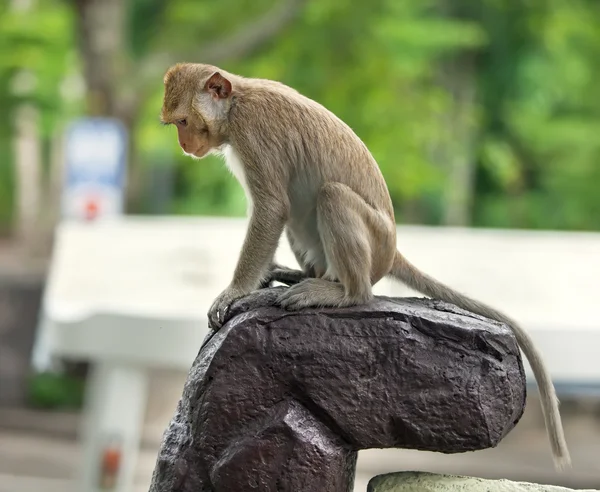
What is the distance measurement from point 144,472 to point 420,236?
4022 mm

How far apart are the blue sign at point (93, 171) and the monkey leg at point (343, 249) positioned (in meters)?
6.41

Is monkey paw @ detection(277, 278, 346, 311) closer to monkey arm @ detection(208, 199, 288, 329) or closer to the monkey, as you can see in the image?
the monkey

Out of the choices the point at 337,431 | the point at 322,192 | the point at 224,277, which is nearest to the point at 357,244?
the point at 322,192

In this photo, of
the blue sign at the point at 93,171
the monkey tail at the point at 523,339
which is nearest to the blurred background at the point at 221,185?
the blue sign at the point at 93,171

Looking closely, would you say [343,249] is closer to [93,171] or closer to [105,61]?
[93,171]

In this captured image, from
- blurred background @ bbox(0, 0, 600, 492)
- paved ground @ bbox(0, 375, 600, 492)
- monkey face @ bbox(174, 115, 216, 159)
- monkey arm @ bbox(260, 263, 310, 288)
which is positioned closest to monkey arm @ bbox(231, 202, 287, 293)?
monkey face @ bbox(174, 115, 216, 159)

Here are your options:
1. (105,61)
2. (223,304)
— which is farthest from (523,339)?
(105,61)

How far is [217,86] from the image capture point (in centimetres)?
406

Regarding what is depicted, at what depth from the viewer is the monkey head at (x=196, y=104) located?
4004 mm

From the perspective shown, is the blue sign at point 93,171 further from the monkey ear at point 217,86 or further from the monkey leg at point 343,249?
the monkey leg at point 343,249

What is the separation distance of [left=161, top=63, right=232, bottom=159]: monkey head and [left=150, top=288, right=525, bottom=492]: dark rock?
89 cm

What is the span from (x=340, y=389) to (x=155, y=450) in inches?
Answer: 233

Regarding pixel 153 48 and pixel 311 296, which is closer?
pixel 311 296

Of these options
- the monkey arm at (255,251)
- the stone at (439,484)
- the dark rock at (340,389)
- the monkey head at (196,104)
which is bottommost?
the stone at (439,484)
